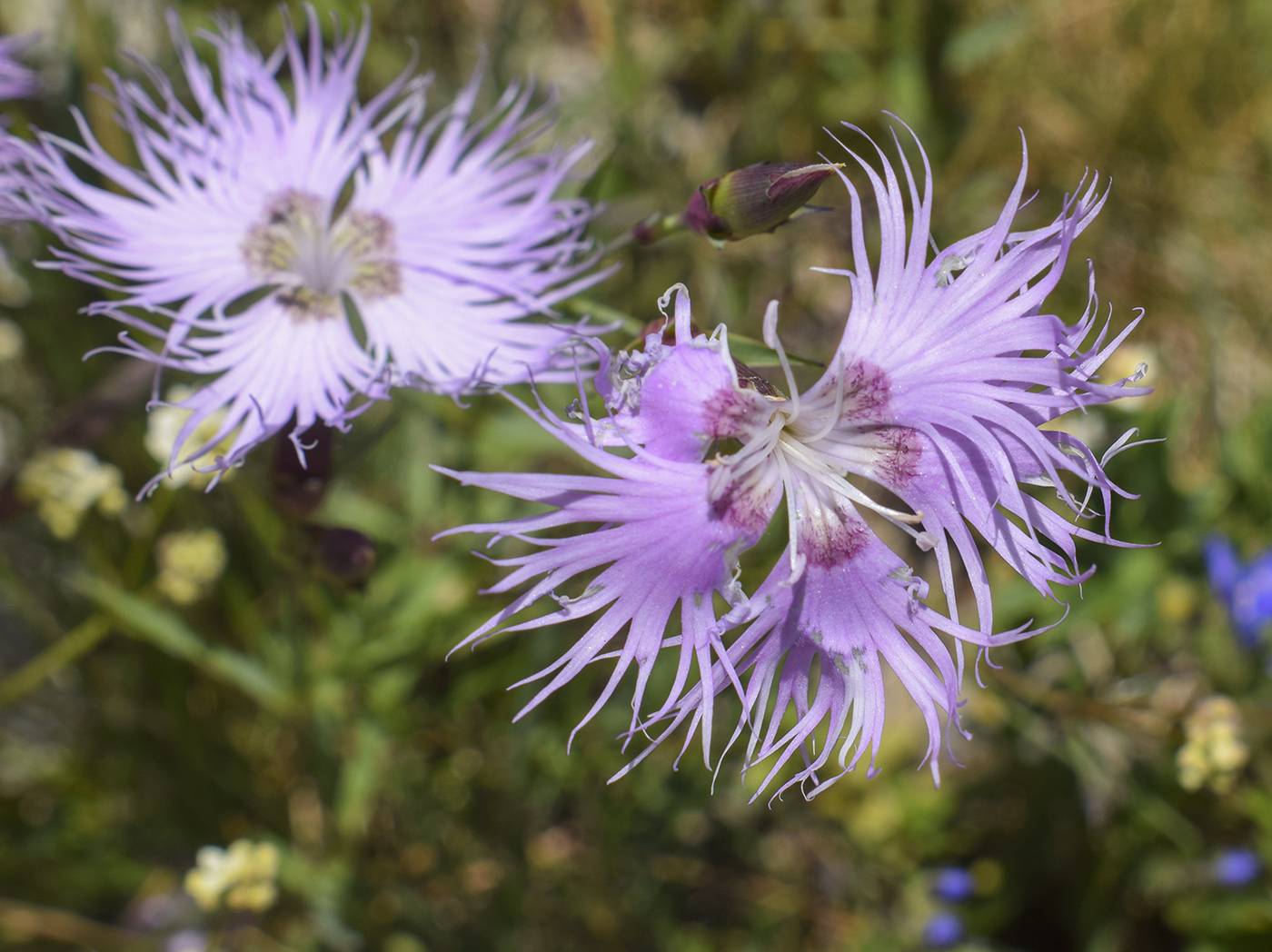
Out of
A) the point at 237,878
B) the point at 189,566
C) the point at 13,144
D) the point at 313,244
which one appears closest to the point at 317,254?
the point at 313,244

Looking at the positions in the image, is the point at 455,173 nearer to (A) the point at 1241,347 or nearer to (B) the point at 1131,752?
(B) the point at 1131,752

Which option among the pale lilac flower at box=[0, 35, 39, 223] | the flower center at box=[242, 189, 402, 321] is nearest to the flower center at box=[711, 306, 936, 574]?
the flower center at box=[242, 189, 402, 321]

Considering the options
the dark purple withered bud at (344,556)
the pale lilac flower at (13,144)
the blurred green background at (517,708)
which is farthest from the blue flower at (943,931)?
the pale lilac flower at (13,144)

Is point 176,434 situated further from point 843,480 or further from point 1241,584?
point 1241,584

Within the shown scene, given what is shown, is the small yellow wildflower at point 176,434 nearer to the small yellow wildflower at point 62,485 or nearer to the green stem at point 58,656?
the small yellow wildflower at point 62,485

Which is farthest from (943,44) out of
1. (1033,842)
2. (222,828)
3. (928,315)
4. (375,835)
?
(222,828)

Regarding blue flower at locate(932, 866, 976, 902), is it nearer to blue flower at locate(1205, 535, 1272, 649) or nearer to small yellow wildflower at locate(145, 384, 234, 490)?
blue flower at locate(1205, 535, 1272, 649)
